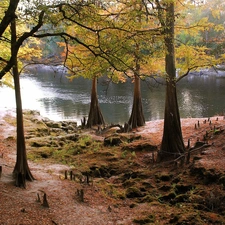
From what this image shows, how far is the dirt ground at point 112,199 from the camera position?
20.4 feet

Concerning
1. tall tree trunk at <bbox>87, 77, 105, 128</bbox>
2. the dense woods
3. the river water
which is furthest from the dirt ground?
the river water

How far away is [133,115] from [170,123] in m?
5.89

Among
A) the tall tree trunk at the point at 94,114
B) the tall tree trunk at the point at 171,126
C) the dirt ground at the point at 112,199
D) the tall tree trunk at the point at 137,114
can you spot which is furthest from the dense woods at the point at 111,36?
the tall tree trunk at the point at 94,114

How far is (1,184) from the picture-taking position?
24.4ft

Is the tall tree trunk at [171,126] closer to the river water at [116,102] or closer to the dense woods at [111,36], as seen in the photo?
the dense woods at [111,36]

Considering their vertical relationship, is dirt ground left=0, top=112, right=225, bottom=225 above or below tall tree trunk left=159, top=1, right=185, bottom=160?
below

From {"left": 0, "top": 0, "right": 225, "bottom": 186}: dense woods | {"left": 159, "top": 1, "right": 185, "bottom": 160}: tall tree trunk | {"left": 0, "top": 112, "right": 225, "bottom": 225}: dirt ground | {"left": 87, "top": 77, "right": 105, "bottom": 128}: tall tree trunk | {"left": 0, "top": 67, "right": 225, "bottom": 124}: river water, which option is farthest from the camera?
{"left": 0, "top": 67, "right": 225, "bottom": 124}: river water

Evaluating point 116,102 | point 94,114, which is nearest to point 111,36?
point 94,114

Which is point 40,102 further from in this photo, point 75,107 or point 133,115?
point 133,115

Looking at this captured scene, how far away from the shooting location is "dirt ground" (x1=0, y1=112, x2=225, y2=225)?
6.22 m

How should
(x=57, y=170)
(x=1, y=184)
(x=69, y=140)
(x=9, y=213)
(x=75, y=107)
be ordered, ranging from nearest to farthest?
1. (x=9, y=213)
2. (x=1, y=184)
3. (x=57, y=170)
4. (x=69, y=140)
5. (x=75, y=107)

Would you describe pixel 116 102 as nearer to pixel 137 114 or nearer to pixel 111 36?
pixel 137 114

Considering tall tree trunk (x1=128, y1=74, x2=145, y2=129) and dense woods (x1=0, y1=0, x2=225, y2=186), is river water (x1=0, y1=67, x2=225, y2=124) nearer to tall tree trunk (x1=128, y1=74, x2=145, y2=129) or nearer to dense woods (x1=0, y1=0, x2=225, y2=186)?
tall tree trunk (x1=128, y1=74, x2=145, y2=129)

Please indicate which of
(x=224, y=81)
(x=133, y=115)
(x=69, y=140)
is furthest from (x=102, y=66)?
(x=224, y=81)
